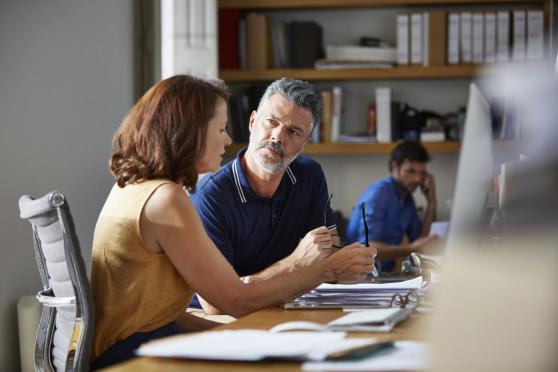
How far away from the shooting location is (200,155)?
6.38ft

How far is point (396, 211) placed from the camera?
190 inches

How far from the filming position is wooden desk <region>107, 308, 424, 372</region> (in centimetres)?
105

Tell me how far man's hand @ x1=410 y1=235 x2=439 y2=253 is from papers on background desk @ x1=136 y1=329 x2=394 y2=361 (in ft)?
11.3

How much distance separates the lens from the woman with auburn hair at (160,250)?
175cm

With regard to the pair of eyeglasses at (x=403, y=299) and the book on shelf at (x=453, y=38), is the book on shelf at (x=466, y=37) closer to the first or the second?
the book on shelf at (x=453, y=38)

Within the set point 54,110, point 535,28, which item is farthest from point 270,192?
point 535,28

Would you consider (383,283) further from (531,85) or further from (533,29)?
(533,29)

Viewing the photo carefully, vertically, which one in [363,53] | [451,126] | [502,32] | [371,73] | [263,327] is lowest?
[263,327]

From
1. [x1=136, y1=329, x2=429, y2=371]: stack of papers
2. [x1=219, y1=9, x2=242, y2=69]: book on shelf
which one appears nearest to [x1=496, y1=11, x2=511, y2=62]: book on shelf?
[x1=219, y1=9, x2=242, y2=69]: book on shelf

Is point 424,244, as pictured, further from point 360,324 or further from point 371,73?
point 360,324

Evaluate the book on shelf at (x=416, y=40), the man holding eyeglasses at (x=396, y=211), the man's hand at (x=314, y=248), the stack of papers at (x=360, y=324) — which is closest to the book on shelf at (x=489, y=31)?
the book on shelf at (x=416, y=40)

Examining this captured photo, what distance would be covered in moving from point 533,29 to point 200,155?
12.2 ft

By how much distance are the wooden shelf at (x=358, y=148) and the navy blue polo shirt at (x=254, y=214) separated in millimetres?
2428

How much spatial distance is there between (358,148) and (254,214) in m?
2.73
